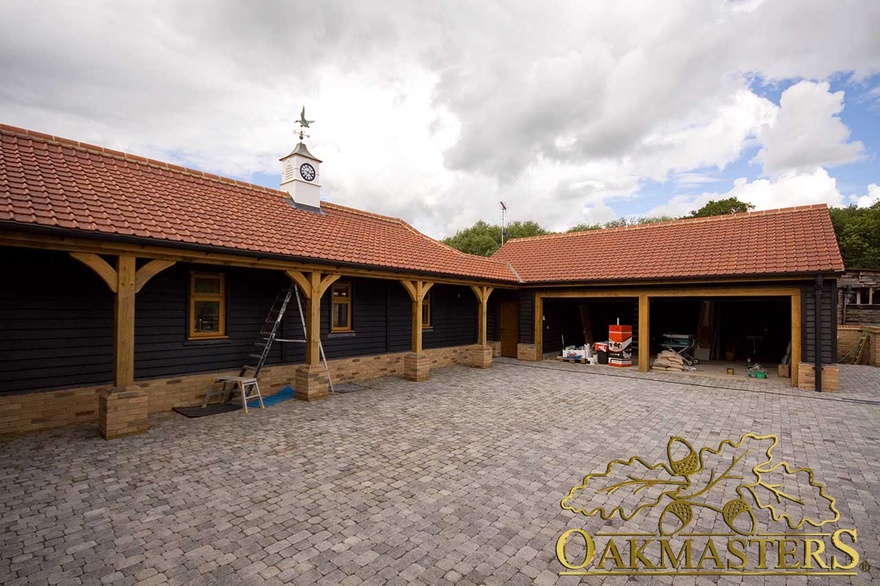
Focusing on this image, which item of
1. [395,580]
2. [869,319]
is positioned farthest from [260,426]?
[869,319]

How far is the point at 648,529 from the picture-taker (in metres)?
3.97

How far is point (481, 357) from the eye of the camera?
13422mm

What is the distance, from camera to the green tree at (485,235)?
47.3 m

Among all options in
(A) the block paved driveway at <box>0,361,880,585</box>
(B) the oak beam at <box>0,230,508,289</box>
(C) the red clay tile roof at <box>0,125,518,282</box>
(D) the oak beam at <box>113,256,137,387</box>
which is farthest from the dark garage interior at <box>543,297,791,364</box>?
(D) the oak beam at <box>113,256,137,387</box>

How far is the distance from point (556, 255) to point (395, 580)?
1454 cm

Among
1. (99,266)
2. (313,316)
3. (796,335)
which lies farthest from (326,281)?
(796,335)

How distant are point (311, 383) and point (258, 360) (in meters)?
1.29

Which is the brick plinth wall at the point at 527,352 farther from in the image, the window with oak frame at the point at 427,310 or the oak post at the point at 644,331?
the window with oak frame at the point at 427,310

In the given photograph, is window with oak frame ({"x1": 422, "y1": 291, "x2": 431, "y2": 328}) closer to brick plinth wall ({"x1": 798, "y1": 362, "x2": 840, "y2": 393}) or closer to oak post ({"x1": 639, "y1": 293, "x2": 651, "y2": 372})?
oak post ({"x1": 639, "y1": 293, "x2": 651, "y2": 372})

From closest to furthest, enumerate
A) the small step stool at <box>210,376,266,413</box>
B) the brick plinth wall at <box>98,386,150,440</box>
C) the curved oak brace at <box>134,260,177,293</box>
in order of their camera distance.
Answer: the brick plinth wall at <box>98,386,150,440</box>, the curved oak brace at <box>134,260,177,293</box>, the small step stool at <box>210,376,266,413</box>

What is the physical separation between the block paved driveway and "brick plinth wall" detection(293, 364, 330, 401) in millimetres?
350

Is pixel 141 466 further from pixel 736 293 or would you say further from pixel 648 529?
pixel 736 293

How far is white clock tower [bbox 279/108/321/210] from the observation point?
1177 cm

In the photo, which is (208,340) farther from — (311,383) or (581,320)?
(581,320)
